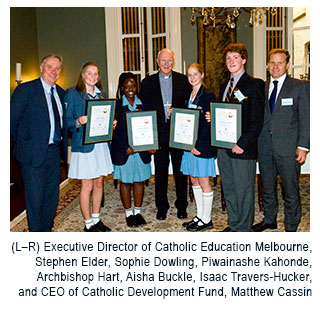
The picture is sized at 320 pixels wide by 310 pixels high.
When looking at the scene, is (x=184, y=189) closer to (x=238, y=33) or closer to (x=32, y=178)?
(x=32, y=178)

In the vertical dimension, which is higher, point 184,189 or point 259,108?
point 259,108

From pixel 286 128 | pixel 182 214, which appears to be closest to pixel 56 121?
pixel 182 214

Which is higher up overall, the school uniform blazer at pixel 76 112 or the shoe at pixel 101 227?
the school uniform blazer at pixel 76 112

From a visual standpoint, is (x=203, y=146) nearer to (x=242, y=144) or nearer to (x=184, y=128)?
A: (x=184, y=128)

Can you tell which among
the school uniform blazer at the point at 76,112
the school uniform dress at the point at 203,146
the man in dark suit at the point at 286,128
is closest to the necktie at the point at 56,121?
the school uniform blazer at the point at 76,112

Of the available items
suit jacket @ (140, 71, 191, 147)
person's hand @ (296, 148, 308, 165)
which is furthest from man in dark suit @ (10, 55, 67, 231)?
person's hand @ (296, 148, 308, 165)

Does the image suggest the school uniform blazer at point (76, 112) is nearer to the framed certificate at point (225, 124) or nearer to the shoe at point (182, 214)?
the framed certificate at point (225, 124)

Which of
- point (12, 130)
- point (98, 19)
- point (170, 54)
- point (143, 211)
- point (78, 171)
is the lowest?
point (143, 211)

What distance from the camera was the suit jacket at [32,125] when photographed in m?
2.48
